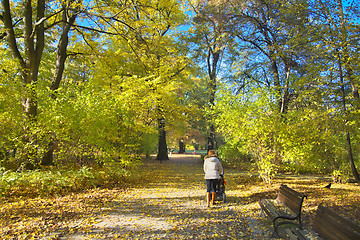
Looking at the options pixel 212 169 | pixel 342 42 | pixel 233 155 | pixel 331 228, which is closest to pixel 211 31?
pixel 233 155

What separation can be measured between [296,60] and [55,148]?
41.5 ft

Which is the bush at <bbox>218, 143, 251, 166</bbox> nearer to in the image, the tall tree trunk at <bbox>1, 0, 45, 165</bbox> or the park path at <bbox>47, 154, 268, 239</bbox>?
the park path at <bbox>47, 154, 268, 239</bbox>

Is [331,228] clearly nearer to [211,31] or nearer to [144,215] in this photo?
[144,215]

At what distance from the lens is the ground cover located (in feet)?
13.1

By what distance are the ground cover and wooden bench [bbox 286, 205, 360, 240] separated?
37.6 inches

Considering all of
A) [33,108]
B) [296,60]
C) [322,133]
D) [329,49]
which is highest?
[296,60]

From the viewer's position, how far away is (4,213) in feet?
15.5

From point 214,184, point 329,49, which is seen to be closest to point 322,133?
point 329,49

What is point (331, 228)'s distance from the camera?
2721 mm

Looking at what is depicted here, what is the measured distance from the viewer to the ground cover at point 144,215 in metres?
3.99

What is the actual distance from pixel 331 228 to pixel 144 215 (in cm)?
368

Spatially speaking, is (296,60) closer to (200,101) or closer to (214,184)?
(214,184)

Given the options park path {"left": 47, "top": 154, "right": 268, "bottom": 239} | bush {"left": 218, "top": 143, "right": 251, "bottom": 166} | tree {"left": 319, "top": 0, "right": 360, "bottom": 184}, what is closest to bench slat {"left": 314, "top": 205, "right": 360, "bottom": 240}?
park path {"left": 47, "top": 154, "right": 268, "bottom": 239}

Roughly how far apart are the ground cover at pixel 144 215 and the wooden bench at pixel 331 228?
0.96 metres
